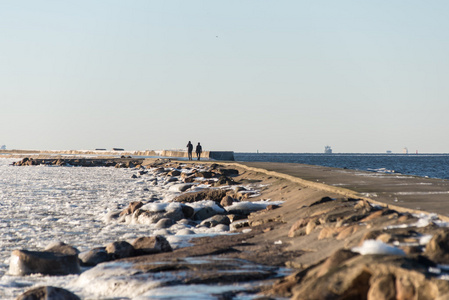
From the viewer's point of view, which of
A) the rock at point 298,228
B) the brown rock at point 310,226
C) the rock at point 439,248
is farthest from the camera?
the rock at point 298,228

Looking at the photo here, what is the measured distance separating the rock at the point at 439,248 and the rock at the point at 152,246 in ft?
12.7

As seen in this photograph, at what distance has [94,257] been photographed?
7.94 metres

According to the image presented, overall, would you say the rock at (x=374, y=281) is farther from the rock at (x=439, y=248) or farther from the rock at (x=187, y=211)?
the rock at (x=187, y=211)

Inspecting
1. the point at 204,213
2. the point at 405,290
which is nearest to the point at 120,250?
the point at 405,290

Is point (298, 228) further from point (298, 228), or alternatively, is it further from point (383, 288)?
point (383, 288)

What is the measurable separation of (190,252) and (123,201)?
10.8 m

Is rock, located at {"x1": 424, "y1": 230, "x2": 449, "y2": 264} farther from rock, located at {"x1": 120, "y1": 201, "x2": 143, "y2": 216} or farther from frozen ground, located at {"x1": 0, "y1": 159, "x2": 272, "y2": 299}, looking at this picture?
rock, located at {"x1": 120, "y1": 201, "x2": 143, "y2": 216}

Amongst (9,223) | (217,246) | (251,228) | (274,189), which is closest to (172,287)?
(217,246)

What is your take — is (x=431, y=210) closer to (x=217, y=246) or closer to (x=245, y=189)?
(x=217, y=246)

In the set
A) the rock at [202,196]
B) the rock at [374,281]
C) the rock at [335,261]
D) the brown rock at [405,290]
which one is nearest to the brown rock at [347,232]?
the rock at [335,261]

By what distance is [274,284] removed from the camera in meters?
5.64

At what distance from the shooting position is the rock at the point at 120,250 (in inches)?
311

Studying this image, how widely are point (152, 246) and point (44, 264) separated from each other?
1.45m

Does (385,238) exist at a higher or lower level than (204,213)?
higher
